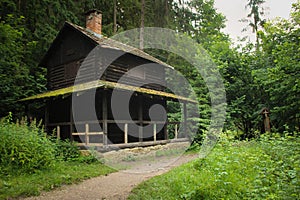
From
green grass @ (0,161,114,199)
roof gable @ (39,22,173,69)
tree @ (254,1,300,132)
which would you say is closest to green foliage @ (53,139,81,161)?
green grass @ (0,161,114,199)

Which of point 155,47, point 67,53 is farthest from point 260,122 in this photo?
point 67,53

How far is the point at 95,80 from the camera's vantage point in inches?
485

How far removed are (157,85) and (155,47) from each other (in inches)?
300

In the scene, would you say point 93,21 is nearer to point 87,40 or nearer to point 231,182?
point 87,40

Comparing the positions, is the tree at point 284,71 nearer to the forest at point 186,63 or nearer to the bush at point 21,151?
the forest at point 186,63

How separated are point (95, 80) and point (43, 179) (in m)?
6.40

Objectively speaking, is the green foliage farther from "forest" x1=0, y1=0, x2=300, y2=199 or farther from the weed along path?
the weed along path

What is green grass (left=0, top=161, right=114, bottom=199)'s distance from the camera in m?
5.78

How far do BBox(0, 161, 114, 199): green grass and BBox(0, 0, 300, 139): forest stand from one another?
242 inches

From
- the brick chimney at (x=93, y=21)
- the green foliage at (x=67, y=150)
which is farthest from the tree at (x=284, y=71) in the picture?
the brick chimney at (x=93, y=21)

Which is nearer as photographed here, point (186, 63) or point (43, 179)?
point (43, 179)

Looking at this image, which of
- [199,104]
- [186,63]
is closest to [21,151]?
[199,104]

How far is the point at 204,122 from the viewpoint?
15906 millimetres

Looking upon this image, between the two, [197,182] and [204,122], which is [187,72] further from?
[197,182]
